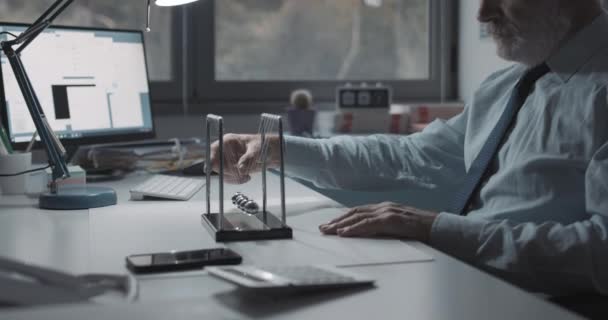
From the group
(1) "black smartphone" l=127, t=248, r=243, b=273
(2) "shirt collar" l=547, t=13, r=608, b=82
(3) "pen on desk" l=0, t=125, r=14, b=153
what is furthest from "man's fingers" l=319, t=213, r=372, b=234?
(3) "pen on desk" l=0, t=125, r=14, b=153

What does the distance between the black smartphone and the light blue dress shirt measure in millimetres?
390

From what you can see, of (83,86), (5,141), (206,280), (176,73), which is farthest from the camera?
(176,73)

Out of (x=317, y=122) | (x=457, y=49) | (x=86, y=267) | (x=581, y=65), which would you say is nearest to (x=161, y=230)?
(x=86, y=267)

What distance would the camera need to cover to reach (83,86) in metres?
1.91

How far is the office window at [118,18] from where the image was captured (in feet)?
8.13

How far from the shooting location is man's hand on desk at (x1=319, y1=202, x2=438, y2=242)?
1172 millimetres

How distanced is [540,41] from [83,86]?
115cm

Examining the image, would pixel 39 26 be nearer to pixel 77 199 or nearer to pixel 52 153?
pixel 52 153

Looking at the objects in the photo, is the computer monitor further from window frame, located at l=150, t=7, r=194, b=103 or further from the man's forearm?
the man's forearm

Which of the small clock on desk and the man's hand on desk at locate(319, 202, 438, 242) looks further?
the small clock on desk

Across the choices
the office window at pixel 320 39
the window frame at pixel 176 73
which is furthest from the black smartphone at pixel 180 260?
the office window at pixel 320 39

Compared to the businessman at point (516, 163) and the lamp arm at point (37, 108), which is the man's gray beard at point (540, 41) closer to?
the businessman at point (516, 163)

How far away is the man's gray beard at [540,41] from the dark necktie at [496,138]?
26 mm

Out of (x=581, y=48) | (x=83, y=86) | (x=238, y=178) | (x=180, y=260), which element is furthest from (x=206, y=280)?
(x=83, y=86)
